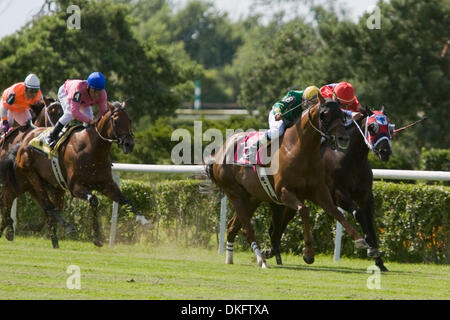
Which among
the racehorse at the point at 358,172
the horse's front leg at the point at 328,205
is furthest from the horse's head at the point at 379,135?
the horse's front leg at the point at 328,205

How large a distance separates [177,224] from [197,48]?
240 feet

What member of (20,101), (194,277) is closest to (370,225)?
(194,277)

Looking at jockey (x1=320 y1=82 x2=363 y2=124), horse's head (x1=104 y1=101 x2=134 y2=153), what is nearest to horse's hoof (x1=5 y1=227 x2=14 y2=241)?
horse's head (x1=104 y1=101 x2=134 y2=153)

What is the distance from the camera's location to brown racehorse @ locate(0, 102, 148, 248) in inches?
371

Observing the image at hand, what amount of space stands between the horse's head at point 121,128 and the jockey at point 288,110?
134cm

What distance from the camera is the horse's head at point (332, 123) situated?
7.91 m

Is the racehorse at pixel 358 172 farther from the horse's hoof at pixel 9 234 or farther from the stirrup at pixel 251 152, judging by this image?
the horse's hoof at pixel 9 234

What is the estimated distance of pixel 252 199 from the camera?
9234 mm

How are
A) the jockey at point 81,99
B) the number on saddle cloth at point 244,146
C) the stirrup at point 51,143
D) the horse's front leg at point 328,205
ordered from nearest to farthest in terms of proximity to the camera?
the horse's front leg at point 328,205
the number on saddle cloth at point 244,146
the jockey at point 81,99
the stirrup at point 51,143

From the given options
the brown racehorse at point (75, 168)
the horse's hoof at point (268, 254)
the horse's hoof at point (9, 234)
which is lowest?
the horse's hoof at point (268, 254)

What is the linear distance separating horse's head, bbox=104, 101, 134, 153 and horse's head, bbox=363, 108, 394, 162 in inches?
91.3

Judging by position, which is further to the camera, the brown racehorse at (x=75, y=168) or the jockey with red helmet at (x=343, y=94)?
the brown racehorse at (x=75, y=168)
